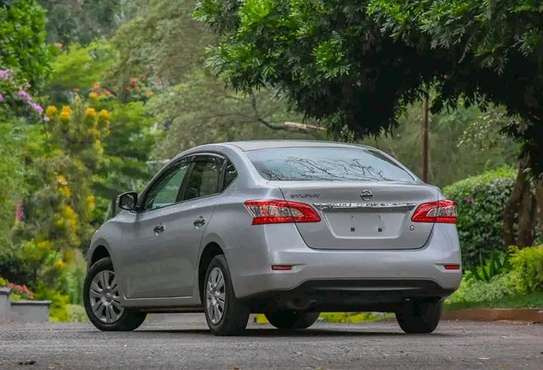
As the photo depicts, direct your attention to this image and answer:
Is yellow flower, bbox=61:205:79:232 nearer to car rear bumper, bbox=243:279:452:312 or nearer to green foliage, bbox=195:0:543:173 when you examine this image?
green foliage, bbox=195:0:543:173

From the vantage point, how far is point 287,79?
19.3 metres

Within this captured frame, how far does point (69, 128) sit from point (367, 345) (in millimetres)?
33364

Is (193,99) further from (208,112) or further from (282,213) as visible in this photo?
(282,213)

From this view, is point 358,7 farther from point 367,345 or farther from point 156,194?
point 367,345

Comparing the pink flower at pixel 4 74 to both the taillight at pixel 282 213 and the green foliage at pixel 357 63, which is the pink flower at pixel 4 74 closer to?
the green foliage at pixel 357 63

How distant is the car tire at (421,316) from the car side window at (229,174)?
6.04ft

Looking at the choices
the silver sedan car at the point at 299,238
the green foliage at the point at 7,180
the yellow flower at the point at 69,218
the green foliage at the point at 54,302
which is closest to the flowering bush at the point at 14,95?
the green foliage at the point at 7,180

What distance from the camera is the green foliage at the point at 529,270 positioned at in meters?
18.7

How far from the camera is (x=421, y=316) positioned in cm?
1320

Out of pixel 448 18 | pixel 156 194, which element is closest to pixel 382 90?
pixel 448 18

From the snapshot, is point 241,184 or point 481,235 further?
point 481,235

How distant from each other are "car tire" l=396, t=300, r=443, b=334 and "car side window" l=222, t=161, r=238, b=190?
1.84 meters

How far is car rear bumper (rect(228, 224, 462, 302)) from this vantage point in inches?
477

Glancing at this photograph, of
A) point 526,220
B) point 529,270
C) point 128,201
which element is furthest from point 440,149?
point 128,201
